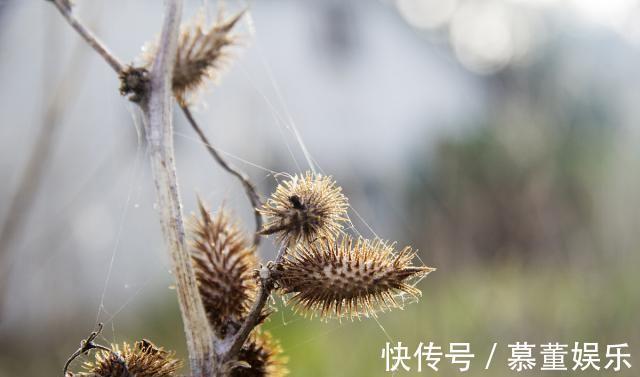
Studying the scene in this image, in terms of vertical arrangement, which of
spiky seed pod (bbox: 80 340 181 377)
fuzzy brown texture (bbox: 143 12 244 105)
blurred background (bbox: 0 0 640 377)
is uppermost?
blurred background (bbox: 0 0 640 377)

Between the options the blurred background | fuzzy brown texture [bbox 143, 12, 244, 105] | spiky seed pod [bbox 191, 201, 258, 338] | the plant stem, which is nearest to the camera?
the plant stem

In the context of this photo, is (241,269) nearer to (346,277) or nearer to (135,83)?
(346,277)

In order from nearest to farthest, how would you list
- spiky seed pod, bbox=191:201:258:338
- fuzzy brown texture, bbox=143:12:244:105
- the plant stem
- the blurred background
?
the plant stem
spiky seed pod, bbox=191:201:258:338
fuzzy brown texture, bbox=143:12:244:105
the blurred background

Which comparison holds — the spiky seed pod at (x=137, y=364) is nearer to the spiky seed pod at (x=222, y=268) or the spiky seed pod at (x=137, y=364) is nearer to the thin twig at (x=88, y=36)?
the spiky seed pod at (x=222, y=268)

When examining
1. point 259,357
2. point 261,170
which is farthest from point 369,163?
point 259,357

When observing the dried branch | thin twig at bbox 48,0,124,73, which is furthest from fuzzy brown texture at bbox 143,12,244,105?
the dried branch

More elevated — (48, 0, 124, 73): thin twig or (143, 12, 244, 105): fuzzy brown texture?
(143, 12, 244, 105): fuzzy brown texture

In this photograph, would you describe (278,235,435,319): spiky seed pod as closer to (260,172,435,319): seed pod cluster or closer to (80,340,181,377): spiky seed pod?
(260,172,435,319): seed pod cluster
